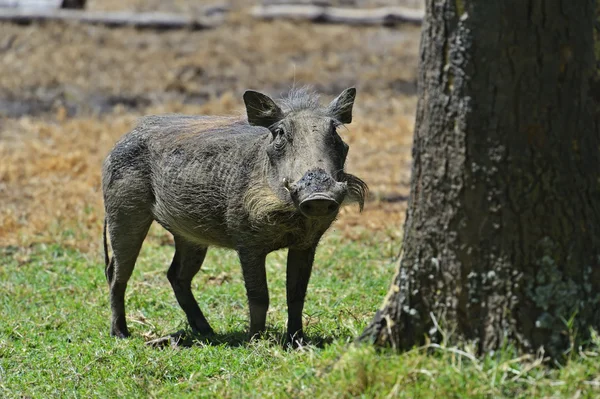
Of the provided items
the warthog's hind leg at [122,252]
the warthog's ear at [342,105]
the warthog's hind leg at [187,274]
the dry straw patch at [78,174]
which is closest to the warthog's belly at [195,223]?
the warthog's hind leg at [122,252]

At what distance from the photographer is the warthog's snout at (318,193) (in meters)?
4.44

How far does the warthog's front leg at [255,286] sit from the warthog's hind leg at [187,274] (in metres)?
0.74

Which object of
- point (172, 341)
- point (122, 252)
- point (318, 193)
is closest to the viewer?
point (318, 193)

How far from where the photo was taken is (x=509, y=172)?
3590 mm

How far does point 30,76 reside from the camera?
46.5 ft

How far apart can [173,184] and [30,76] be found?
9.39 metres

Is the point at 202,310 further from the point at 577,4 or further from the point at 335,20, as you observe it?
the point at 335,20

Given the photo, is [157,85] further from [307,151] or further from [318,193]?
[318,193]

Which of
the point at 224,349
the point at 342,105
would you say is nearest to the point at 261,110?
the point at 342,105

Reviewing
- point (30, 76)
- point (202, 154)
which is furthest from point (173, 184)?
point (30, 76)

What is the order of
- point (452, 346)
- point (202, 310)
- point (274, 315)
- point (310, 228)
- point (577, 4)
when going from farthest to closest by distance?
point (202, 310), point (274, 315), point (310, 228), point (452, 346), point (577, 4)

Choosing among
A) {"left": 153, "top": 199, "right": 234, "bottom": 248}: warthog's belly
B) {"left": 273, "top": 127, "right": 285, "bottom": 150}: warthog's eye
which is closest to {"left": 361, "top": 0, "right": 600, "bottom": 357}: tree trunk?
{"left": 273, "top": 127, "right": 285, "bottom": 150}: warthog's eye

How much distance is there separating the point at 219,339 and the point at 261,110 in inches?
54.3

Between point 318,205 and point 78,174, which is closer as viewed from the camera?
point 318,205
